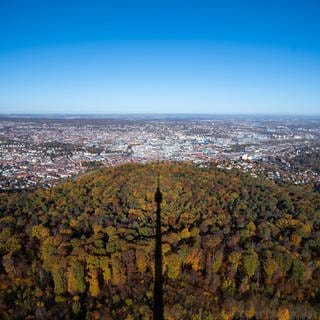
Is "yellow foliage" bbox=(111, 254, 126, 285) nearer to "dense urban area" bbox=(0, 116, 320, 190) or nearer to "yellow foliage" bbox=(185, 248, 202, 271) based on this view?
"yellow foliage" bbox=(185, 248, 202, 271)

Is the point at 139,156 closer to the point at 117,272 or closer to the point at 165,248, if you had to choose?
the point at 165,248

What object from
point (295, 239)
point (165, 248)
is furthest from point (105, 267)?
point (295, 239)

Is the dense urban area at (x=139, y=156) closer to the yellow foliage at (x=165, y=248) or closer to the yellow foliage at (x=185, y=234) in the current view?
the yellow foliage at (x=185, y=234)

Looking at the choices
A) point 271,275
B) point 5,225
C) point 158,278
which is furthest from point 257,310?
point 5,225

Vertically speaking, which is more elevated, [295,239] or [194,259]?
[295,239]

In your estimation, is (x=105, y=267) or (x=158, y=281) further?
(x=105, y=267)

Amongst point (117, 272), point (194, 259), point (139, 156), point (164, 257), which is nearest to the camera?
point (117, 272)

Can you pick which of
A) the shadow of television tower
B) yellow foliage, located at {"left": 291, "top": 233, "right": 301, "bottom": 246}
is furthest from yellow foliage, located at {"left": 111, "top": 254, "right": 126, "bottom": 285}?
yellow foliage, located at {"left": 291, "top": 233, "right": 301, "bottom": 246}

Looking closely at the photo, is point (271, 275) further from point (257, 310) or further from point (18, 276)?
point (18, 276)

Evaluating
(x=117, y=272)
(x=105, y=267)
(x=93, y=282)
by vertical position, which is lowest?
(x=93, y=282)

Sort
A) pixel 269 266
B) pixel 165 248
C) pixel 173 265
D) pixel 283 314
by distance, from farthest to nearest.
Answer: pixel 165 248 → pixel 269 266 → pixel 173 265 → pixel 283 314

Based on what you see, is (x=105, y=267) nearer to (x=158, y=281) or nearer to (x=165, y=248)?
(x=158, y=281)
